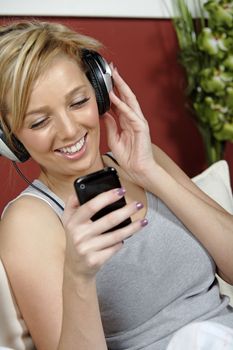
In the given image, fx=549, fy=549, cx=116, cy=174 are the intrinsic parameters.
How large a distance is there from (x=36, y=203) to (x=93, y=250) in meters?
0.34

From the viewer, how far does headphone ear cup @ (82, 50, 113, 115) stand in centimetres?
105

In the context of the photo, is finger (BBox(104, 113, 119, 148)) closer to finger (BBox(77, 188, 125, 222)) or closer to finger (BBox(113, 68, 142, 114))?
finger (BBox(113, 68, 142, 114))

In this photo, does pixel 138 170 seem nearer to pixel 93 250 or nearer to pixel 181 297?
pixel 181 297

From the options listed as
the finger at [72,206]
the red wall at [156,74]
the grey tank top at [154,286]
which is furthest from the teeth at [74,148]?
the red wall at [156,74]

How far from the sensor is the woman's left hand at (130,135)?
1146mm

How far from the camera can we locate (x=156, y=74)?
6.84ft

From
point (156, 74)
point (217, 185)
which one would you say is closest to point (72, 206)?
point (217, 185)

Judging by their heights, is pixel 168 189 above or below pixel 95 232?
below

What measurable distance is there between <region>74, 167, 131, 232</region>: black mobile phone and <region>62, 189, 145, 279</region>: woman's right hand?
0.03 meters

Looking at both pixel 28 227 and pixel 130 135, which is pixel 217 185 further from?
pixel 28 227

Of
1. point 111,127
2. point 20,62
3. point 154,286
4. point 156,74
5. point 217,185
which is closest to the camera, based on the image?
point 20,62

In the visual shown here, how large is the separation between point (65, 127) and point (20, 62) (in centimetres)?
14

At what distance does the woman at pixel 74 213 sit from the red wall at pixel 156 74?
0.68 metres

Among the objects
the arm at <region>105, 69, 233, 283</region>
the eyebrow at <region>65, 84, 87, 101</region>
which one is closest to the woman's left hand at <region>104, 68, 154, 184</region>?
the arm at <region>105, 69, 233, 283</region>
